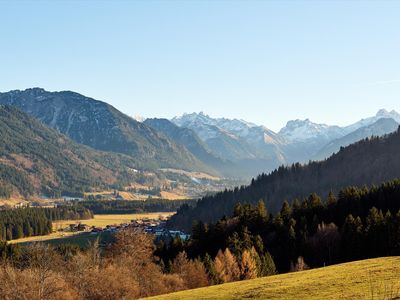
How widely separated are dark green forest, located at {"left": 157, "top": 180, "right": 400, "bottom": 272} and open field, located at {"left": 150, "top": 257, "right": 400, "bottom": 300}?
29.0 m

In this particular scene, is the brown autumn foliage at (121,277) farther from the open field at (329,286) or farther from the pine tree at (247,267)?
the open field at (329,286)

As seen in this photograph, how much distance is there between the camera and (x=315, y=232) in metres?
119

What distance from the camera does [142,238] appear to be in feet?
389

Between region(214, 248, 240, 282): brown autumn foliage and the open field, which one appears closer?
the open field

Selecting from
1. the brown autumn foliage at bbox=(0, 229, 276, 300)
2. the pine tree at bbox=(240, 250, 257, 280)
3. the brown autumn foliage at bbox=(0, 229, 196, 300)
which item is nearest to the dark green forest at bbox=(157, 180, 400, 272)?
the pine tree at bbox=(240, 250, 257, 280)

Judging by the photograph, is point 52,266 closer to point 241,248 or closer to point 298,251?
point 241,248

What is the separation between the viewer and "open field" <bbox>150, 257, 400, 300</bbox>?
1925 inches

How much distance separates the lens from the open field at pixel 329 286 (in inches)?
1925

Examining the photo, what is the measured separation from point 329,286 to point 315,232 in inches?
2627

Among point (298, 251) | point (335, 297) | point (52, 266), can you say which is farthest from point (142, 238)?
point (335, 297)

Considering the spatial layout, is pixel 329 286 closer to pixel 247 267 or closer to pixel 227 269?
pixel 247 267

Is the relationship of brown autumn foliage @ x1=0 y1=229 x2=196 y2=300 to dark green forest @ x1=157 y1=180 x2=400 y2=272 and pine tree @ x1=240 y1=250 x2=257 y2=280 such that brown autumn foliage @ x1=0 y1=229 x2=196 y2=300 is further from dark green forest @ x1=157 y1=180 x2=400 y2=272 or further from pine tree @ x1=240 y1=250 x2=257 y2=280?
dark green forest @ x1=157 y1=180 x2=400 y2=272

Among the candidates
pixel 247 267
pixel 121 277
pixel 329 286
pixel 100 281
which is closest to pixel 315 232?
pixel 247 267

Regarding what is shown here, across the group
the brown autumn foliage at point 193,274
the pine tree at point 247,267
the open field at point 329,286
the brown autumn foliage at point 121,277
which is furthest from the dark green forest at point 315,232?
the open field at point 329,286
